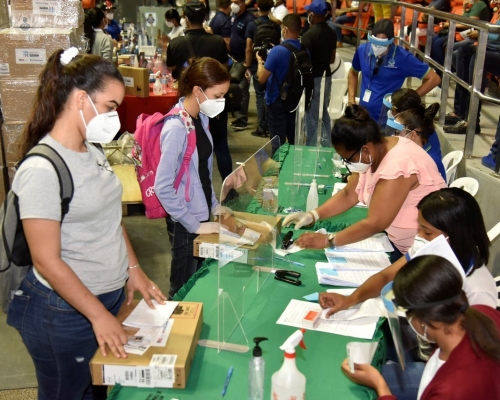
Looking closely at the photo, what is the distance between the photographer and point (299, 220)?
9.84 feet

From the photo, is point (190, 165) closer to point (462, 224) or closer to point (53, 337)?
point (53, 337)

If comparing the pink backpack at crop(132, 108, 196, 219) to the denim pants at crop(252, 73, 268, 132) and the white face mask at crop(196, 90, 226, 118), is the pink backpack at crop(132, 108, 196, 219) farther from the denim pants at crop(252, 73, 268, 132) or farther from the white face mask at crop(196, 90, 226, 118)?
the denim pants at crop(252, 73, 268, 132)

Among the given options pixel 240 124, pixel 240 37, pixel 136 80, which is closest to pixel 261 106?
pixel 240 124

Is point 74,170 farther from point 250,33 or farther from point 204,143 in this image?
point 250,33

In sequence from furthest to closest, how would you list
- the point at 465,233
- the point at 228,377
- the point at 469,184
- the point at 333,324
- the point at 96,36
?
1. the point at 96,36
2. the point at 469,184
3. the point at 333,324
4. the point at 465,233
5. the point at 228,377

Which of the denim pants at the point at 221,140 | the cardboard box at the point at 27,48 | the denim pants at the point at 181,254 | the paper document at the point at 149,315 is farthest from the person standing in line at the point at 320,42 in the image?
the paper document at the point at 149,315

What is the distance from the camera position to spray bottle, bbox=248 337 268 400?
5.51ft

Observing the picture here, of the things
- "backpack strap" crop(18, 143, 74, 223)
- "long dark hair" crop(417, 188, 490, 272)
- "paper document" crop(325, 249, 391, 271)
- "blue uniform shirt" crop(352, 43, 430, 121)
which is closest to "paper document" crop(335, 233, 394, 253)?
"paper document" crop(325, 249, 391, 271)

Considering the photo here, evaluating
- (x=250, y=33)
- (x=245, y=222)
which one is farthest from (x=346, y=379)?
(x=250, y=33)

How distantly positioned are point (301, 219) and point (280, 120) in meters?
2.58

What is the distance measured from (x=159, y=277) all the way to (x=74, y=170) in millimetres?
2479

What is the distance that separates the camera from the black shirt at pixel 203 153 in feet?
8.58

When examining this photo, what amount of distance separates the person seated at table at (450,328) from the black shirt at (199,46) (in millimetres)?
3966

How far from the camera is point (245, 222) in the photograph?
2068mm
